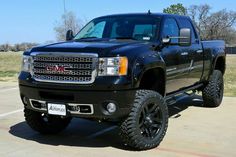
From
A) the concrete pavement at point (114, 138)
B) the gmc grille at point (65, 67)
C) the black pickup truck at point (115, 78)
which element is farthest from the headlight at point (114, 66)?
the concrete pavement at point (114, 138)

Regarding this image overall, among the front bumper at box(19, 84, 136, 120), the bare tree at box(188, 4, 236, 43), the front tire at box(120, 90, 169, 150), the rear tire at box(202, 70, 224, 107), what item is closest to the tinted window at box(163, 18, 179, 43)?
the front tire at box(120, 90, 169, 150)

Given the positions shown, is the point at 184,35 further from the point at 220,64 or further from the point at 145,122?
the point at 220,64

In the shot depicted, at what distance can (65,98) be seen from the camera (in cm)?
620

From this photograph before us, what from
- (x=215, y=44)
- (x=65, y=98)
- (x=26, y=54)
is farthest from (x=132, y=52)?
(x=215, y=44)

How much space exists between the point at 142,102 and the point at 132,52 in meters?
0.68

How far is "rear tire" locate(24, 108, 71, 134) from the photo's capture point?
7180mm

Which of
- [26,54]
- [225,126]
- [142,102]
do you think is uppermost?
[26,54]

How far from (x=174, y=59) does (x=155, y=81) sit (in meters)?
0.67

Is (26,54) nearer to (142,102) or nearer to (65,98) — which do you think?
(65,98)

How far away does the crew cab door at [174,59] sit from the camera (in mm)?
7203

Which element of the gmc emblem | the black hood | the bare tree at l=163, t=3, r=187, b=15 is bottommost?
the gmc emblem

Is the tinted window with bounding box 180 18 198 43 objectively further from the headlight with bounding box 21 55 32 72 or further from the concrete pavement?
the headlight with bounding box 21 55 32 72

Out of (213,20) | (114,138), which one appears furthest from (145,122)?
(213,20)

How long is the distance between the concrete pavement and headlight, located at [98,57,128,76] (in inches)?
43.2
